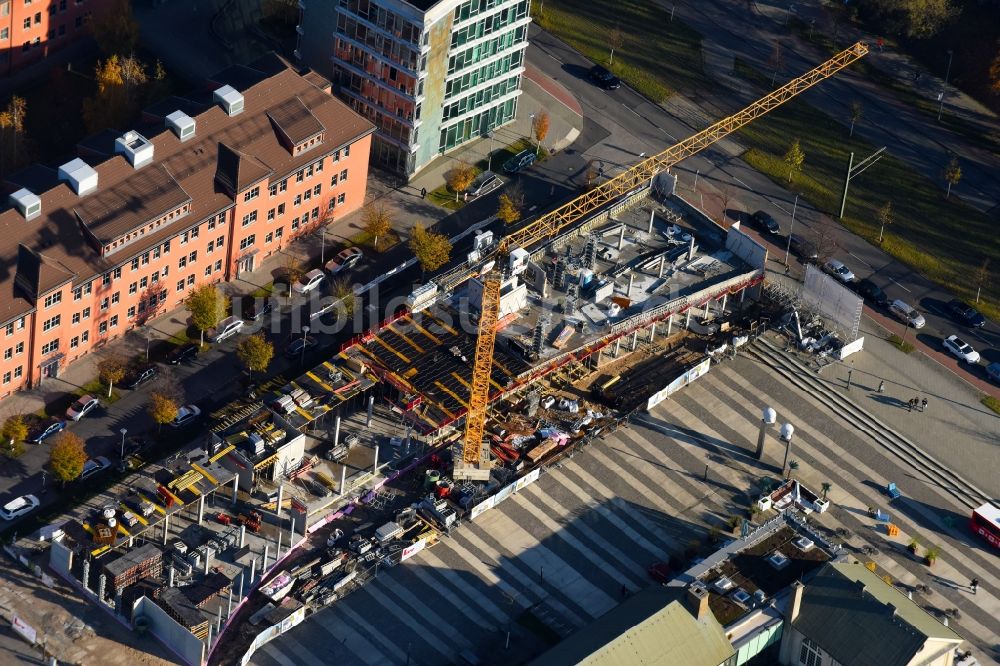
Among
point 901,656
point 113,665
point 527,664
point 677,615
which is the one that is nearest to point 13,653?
point 113,665

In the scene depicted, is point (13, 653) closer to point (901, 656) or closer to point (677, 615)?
point (677, 615)

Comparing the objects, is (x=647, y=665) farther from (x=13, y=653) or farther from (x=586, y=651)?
(x=13, y=653)

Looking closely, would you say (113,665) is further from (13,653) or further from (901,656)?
(901,656)

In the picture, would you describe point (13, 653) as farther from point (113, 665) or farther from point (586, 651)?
point (586, 651)

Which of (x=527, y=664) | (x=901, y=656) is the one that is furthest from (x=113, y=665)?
Answer: (x=901, y=656)

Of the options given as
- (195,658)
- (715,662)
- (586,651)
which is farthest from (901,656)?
(195,658)

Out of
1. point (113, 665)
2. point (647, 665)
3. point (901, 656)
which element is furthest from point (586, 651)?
point (113, 665)
